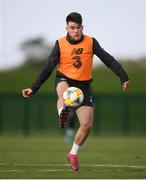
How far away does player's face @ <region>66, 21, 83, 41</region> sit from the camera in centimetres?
1384

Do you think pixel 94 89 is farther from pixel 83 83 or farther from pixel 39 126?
pixel 83 83

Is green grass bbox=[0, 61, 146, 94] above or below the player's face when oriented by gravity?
below

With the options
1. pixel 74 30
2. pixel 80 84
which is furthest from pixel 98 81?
pixel 74 30

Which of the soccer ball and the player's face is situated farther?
the player's face

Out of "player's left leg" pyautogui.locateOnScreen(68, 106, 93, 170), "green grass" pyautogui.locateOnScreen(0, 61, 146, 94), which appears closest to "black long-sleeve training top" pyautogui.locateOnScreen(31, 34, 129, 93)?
"player's left leg" pyautogui.locateOnScreen(68, 106, 93, 170)

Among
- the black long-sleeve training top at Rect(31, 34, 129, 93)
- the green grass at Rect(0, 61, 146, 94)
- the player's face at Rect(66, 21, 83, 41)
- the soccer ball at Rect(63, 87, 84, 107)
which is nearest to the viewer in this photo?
the soccer ball at Rect(63, 87, 84, 107)

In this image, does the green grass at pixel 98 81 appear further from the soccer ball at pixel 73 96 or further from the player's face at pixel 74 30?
the soccer ball at pixel 73 96

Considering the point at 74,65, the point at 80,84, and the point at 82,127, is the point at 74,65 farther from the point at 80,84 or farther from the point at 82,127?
the point at 82,127

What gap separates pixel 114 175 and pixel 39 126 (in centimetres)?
2462

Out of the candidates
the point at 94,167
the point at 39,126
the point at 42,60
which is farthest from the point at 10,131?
the point at 94,167

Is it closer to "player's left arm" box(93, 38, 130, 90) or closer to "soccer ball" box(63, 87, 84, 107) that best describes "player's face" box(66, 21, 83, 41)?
"player's left arm" box(93, 38, 130, 90)

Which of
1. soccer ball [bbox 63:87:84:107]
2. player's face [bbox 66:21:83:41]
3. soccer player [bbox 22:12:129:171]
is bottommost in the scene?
soccer ball [bbox 63:87:84:107]

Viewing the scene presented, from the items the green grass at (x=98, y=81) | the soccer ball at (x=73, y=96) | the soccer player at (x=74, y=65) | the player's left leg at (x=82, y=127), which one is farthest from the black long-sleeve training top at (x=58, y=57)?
the green grass at (x=98, y=81)

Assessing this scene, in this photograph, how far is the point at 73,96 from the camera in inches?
538
